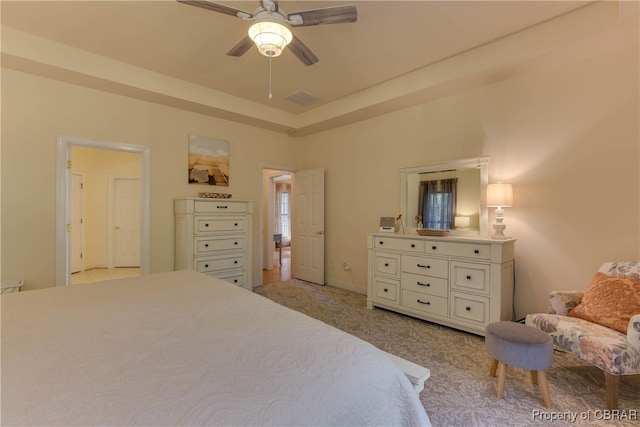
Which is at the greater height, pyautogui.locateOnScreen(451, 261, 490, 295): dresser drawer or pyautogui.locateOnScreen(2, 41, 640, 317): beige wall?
pyautogui.locateOnScreen(2, 41, 640, 317): beige wall

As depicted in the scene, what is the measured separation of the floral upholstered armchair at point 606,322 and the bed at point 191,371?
5.40ft

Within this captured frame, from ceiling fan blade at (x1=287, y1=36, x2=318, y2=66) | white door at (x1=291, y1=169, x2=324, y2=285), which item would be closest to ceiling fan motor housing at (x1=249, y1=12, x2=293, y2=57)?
ceiling fan blade at (x1=287, y1=36, x2=318, y2=66)

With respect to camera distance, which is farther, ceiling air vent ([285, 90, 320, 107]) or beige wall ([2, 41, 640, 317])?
ceiling air vent ([285, 90, 320, 107])

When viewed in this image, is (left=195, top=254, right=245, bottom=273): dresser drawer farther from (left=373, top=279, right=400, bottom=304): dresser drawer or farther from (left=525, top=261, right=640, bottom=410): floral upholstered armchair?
(left=525, top=261, right=640, bottom=410): floral upholstered armchair

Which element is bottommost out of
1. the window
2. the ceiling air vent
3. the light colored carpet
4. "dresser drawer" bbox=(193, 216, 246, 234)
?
the light colored carpet

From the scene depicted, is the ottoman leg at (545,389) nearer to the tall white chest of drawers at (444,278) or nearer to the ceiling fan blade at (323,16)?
the tall white chest of drawers at (444,278)

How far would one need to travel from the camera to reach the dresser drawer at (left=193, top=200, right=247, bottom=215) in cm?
387

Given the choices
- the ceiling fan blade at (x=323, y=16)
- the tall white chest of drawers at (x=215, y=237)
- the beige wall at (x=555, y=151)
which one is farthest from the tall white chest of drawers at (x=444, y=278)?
the ceiling fan blade at (x=323, y=16)

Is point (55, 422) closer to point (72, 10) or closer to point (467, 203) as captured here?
point (72, 10)

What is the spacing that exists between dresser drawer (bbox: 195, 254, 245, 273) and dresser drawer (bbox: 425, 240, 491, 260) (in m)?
2.58

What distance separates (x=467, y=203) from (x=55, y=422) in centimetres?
366

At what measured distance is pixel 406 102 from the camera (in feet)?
12.3

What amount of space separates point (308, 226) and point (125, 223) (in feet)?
13.3

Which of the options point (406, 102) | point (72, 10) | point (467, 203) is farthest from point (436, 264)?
point (72, 10)
